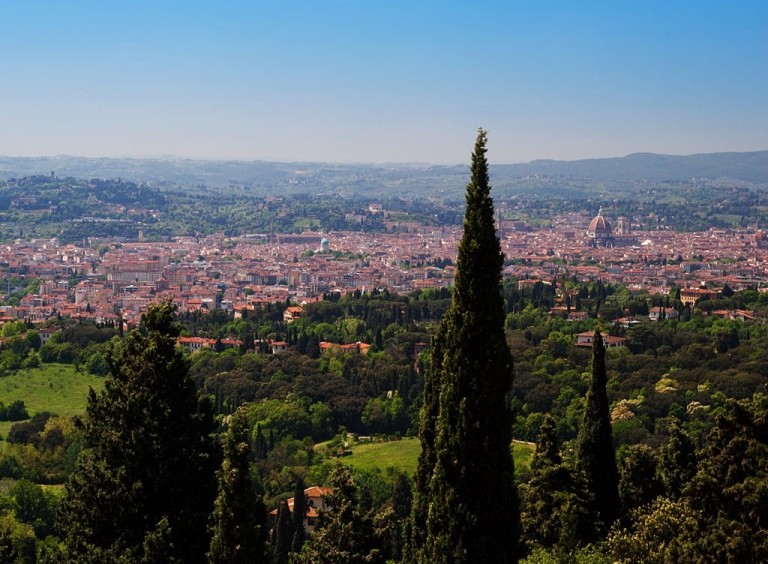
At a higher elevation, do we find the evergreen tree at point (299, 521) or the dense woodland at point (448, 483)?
the dense woodland at point (448, 483)

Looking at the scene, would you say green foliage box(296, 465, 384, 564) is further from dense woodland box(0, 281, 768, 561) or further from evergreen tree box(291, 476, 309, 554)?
evergreen tree box(291, 476, 309, 554)

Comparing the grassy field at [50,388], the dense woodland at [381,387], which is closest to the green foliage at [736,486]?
the dense woodland at [381,387]

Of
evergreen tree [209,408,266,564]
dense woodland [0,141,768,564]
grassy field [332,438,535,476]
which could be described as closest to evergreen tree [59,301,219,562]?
dense woodland [0,141,768,564]


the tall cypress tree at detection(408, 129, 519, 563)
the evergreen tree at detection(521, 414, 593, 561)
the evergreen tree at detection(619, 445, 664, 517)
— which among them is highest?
the tall cypress tree at detection(408, 129, 519, 563)

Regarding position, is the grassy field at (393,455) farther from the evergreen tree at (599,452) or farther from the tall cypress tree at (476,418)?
the tall cypress tree at (476,418)

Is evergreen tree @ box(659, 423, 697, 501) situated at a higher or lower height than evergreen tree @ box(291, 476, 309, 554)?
higher

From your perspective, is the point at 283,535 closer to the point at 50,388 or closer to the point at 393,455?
the point at 393,455

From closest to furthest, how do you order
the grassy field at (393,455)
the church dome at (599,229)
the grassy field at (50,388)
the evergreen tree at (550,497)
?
the evergreen tree at (550,497) < the grassy field at (393,455) < the grassy field at (50,388) < the church dome at (599,229)

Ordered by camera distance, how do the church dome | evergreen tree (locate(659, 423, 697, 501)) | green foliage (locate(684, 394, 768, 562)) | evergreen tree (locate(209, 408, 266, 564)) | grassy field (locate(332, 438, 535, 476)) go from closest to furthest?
evergreen tree (locate(209, 408, 266, 564))
green foliage (locate(684, 394, 768, 562))
evergreen tree (locate(659, 423, 697, 501))
grassy field (locate(332, 438, 535, 476))
the church dome
